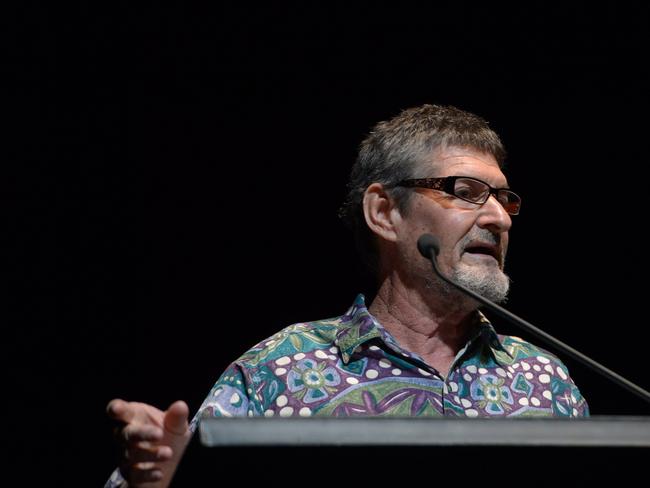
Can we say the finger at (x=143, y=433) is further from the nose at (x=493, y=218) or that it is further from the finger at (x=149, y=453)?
the nose at (x=493, y=218)

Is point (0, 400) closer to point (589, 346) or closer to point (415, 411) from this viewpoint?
point (415, 411)

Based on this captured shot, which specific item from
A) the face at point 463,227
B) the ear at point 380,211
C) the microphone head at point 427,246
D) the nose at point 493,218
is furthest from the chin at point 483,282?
the microphone head at point 427,246

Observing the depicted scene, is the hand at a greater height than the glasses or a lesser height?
lesser

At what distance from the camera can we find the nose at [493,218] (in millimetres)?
2215

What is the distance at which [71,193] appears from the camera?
2.51m

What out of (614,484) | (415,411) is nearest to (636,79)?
(415,411)

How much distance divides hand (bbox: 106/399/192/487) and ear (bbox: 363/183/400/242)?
43.6 inches

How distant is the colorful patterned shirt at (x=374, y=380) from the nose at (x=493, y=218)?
0.25 m

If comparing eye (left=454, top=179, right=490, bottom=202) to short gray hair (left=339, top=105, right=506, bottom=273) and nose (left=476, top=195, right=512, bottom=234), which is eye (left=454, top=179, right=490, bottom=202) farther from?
short gray hair (left=339, top=105, right=506, bottom=273)

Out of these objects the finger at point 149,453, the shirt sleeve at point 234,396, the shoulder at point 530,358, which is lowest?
the shoulder at point 530,358

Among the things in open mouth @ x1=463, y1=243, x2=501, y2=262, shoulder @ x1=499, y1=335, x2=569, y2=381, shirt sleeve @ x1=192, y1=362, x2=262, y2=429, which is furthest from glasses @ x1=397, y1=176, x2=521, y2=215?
shirt sleeve @ x1=192, y1=362, x2=262, y2=429

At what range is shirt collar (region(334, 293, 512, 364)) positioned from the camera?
2.07 m

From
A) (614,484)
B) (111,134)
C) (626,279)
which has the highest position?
(111,134)

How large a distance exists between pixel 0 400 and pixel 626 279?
1.94 metres
